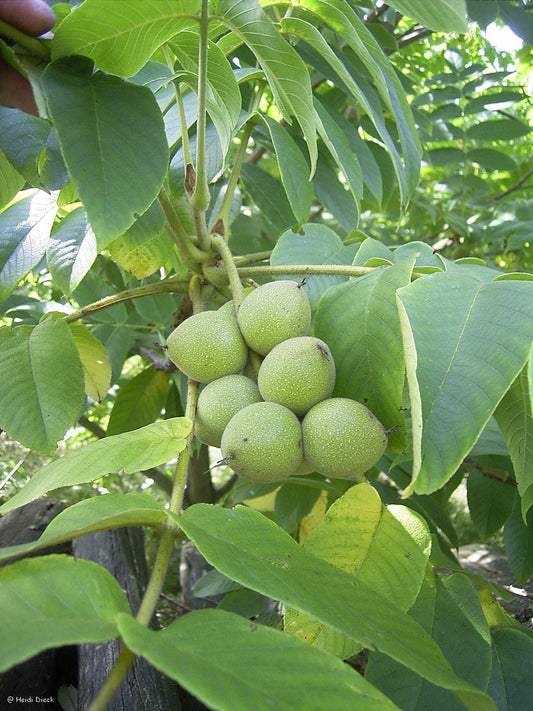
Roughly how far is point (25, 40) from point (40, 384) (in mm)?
488

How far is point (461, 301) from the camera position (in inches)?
29.3

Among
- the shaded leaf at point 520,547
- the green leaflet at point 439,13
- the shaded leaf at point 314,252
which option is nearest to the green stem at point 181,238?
the shaded leaf at point 314,252

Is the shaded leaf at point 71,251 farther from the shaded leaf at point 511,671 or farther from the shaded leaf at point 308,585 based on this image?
the shaded leaf at point 511,671

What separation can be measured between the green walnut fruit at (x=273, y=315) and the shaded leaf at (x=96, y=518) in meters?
0.30

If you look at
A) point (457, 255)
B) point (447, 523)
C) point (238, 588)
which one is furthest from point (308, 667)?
point (457, 255)

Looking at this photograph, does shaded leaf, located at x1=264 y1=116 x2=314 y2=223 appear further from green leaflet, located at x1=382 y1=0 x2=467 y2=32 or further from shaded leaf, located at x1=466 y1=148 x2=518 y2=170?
shaded leaf, located at x1=466 y1=148 x2=518 y2=170

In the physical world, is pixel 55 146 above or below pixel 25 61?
below

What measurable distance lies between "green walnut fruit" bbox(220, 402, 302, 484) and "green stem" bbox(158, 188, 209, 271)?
41 cm

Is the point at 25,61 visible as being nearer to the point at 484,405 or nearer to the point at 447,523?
the point at 484,405

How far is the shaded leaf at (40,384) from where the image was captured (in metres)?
0.99

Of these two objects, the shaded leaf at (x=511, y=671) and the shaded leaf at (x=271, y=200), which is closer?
the shaded leaf at (x=511, y=671)

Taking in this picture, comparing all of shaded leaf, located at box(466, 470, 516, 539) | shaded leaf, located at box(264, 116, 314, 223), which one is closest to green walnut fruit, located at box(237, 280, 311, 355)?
shaded leaf, located at box(264, 116, 314, 223)

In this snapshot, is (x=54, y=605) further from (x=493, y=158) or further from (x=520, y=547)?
(x=493, y=158)

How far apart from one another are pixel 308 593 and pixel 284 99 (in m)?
0.75
